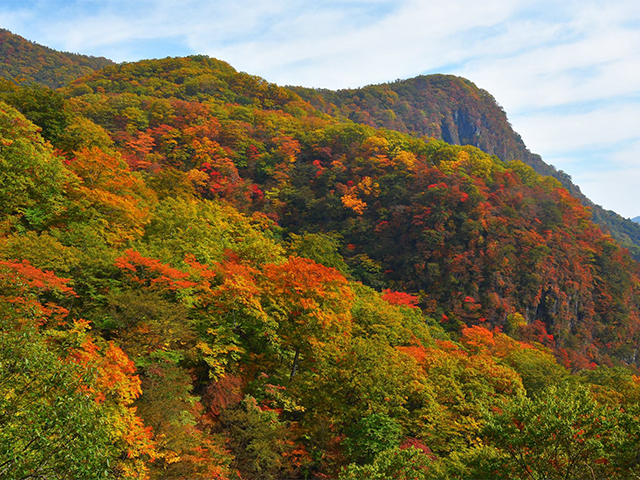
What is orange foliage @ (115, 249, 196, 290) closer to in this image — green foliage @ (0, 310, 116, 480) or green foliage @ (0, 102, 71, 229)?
green foliage @ (0, 102, 71, 229)

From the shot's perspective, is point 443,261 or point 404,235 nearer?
point 443,261

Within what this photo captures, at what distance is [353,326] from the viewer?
1944cm

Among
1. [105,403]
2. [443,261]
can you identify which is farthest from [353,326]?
[443,261]

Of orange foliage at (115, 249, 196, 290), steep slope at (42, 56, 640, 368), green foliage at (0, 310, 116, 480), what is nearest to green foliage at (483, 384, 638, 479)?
green foliage at (0, 310, 116, 480)

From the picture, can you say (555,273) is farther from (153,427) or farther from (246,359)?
(153,427)

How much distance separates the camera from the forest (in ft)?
27.9

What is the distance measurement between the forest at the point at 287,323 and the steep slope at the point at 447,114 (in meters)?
56.5

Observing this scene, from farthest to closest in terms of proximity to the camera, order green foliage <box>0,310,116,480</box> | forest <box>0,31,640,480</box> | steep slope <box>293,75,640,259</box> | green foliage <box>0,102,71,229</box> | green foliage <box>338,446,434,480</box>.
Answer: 1. steep slope <box>293,75,640,259</box>
2. green foliage <box>0,102,71,229</box>
3. green foliage <box>338,446,434,480</box>
4. forest <box>0,31,640,480</box>
5. green foliage <box>0,310,116,480</box>

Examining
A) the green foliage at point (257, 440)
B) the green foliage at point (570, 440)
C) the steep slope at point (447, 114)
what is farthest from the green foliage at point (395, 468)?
the steep slope at point (447, 114)

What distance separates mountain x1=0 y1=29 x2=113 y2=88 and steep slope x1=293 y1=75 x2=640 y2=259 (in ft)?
159

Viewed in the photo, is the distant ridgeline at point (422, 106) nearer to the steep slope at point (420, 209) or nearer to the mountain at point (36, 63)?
Answer: the mountain at point (36, 63)

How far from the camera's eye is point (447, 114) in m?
114

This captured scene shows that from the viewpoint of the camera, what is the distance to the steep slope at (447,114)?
97.2 metres

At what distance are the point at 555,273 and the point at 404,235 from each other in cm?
1443
